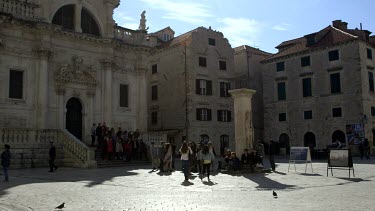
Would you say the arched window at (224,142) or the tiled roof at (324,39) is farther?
the arched window at (224,142)

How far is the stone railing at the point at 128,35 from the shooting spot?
32106mm

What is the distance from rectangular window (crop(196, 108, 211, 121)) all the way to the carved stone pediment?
562 inches

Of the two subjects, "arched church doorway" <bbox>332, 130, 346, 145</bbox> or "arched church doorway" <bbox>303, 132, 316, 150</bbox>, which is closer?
"arched church doorway" <bbox>332, 130, 346, 145</bbox>

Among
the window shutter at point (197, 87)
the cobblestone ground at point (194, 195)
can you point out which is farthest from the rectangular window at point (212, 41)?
the cobblestone ground at point (194, 195)

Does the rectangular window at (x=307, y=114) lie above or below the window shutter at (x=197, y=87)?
below

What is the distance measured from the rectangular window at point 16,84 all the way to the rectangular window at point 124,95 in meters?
7.79

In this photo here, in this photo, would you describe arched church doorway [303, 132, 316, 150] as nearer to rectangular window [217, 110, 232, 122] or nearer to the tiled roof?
rectangular window [217, 110, 232, 122]

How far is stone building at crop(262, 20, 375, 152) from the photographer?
39.6 metres

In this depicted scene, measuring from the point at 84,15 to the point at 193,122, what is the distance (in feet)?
52.3

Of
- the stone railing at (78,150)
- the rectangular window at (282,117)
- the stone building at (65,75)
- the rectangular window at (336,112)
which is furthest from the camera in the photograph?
the rectangular window at (282,117)

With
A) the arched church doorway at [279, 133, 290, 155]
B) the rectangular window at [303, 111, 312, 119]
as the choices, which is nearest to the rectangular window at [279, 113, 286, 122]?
the arched church doorway at [279, 133, 290, 155]

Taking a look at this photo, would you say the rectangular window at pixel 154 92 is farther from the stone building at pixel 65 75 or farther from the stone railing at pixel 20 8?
the stone railing at pixel 20 8

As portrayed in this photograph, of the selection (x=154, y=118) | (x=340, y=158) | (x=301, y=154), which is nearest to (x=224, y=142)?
(x=154, y=118)

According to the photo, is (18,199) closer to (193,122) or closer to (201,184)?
(201,184)
